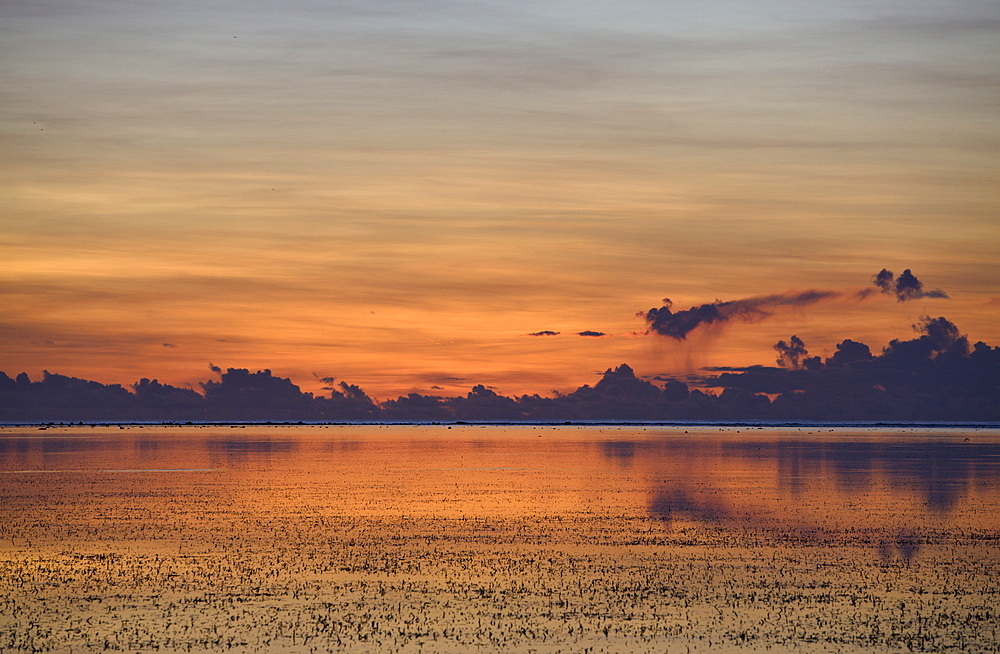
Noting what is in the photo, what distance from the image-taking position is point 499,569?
4059cm

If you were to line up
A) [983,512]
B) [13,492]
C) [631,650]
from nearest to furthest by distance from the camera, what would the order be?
1. [631,650]
2. [983,512]
3. [13,492]

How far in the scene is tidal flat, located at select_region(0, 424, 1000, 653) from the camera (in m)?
30.2

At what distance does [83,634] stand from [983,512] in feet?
163

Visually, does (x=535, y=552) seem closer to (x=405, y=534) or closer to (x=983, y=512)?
(x=405, y=534)

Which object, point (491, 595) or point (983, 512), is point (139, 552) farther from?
point (983, 512)

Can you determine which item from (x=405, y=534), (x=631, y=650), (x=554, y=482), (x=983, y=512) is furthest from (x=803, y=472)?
(x=631, y=650)

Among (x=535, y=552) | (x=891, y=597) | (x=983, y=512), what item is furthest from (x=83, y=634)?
(x=983, y=512)

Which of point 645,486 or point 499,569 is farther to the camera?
point 645,486

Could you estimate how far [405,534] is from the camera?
51281 mm

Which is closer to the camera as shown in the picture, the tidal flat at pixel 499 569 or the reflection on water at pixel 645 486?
the tidal flat at pixel 499 569

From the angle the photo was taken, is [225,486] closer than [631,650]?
No

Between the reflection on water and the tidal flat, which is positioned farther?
the reflection on water

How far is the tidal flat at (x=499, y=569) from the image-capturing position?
30156mm

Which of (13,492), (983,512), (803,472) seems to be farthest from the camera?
(803,472)
